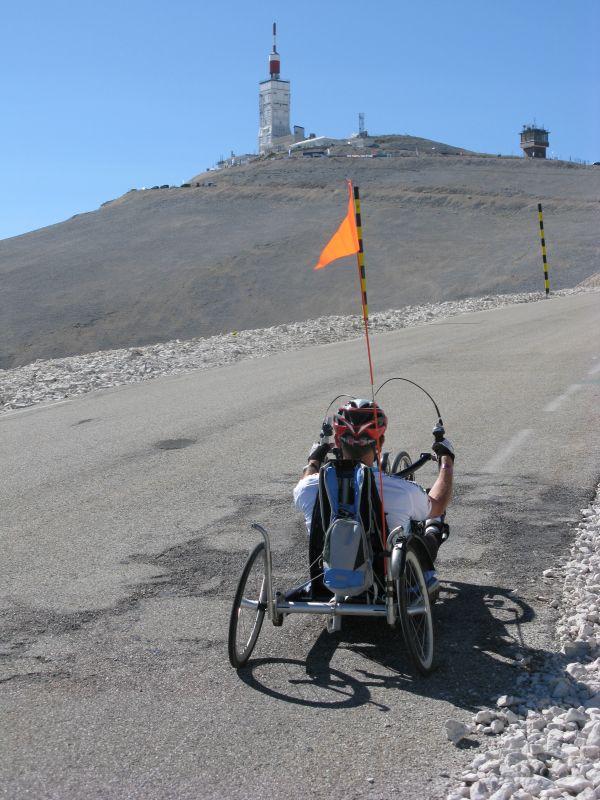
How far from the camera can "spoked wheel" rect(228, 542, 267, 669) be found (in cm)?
446

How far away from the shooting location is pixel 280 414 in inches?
455

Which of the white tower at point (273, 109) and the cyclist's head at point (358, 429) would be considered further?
the white tower at point (273, 109)

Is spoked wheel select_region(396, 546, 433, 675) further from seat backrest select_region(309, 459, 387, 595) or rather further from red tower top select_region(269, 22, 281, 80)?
red tower top select_region(269, 22, 281, 80)

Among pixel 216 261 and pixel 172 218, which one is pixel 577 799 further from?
pixel 172 218

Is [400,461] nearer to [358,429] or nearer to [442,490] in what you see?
[442,490]

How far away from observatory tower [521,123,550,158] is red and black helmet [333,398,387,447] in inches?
4501

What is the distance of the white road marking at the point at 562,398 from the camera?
11.2 metres

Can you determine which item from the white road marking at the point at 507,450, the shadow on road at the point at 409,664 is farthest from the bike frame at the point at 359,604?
the white road marking at the point at 507,450

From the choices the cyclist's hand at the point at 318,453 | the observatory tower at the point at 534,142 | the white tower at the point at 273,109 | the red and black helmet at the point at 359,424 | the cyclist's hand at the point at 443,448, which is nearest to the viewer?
the red and black helmet at the point at 359,424

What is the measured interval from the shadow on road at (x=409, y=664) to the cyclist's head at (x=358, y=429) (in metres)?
0.95

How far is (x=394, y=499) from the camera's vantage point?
16.0ft

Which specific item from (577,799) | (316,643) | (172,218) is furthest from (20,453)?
(172,218)

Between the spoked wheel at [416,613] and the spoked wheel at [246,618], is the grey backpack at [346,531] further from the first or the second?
the spoked wheel at [246,618]

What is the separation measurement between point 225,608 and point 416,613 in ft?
4.46
